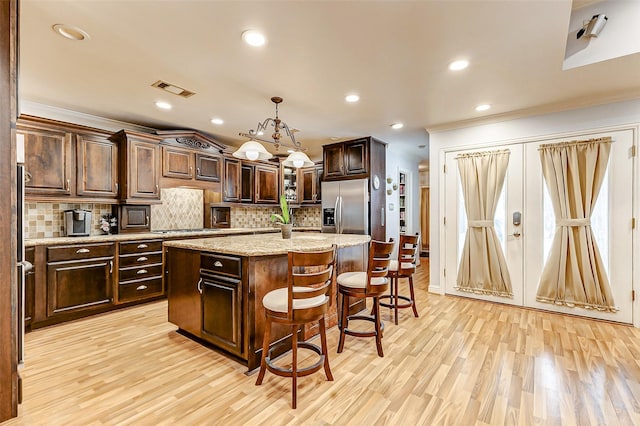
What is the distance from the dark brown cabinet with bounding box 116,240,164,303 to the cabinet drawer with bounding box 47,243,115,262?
0.46 feet

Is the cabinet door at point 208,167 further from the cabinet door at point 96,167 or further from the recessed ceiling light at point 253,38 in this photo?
the recessed ceiling light at point 253,38

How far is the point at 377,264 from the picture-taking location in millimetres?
2379

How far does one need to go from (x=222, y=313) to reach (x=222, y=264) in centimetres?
41

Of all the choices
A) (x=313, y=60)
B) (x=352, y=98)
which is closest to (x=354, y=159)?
(x=352, y=98)

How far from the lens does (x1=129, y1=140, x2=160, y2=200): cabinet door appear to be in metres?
3.81

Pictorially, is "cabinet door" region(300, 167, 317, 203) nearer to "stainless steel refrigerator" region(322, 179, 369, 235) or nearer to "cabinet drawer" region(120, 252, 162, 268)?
"stainless steel refrigerator" region(322, 179, 369, 235)

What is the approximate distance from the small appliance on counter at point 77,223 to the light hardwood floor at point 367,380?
113 cm

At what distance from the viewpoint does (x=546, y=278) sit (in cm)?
341

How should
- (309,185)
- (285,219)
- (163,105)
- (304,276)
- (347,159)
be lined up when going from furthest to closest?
(309,185), (347,159), (163,105), (285,219), (304,276)

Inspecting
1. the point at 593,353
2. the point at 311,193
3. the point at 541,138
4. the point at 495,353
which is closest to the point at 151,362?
the point at 495,353

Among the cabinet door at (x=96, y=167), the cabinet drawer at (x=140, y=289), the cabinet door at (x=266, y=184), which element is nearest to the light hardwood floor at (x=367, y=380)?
the cabinet drawer at (x=140, y=289)

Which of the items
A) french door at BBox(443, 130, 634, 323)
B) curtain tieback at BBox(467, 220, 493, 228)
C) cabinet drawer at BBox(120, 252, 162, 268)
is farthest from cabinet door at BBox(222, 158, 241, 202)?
curtain tieback at BBox(467, 220, 493, 228)

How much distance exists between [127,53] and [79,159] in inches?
75.5

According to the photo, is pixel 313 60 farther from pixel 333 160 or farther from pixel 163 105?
pixel 333 160
